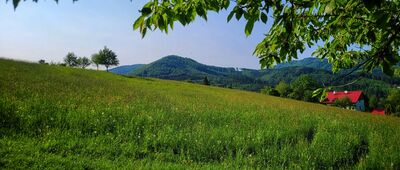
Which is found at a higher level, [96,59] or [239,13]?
[96,59]

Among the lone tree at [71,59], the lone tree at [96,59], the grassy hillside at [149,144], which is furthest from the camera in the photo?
the lone tree at [71,59]

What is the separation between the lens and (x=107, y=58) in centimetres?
9812

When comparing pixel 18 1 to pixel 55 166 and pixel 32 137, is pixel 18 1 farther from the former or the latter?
pixel 32 137

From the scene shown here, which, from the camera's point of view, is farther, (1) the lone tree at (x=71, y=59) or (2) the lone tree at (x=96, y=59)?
(1) the lone tree at (x=71, y=59)

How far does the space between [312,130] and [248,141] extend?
5.25 m

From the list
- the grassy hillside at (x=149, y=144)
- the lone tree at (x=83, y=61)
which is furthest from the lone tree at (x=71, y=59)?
the grassy hillside at (x=149, y=144)

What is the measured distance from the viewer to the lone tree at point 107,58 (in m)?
97.3

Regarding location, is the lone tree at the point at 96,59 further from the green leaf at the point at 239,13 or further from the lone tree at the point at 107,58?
the green leaf at the point at 239,13

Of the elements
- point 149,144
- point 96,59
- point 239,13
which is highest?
point 96,59

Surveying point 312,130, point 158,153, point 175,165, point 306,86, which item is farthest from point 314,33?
point 312,130

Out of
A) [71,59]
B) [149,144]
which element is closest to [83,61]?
[71,59]

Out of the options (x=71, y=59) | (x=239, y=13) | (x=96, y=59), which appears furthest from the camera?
(x=71, y=59)

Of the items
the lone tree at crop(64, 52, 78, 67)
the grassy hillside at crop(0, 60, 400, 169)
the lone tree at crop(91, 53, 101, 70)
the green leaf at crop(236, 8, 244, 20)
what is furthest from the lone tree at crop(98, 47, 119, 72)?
the green leaf at crop(236, 8, 244, 20)

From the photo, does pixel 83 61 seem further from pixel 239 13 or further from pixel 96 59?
pixel 239 13
